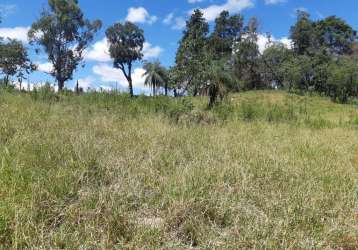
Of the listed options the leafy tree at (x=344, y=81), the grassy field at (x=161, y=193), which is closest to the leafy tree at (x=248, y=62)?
the leafy tree at (x=344, y=81)

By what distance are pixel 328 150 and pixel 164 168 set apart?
339 centimetres

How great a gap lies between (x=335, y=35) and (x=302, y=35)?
1045 cm

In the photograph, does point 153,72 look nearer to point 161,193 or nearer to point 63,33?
point 63,33

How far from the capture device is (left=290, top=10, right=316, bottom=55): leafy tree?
65.4 m

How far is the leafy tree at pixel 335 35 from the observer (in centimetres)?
7094

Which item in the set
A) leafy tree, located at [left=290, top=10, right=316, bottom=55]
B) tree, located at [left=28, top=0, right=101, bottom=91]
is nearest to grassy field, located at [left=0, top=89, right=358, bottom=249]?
tree, located at [left=28, top=0, right=101, bottom=91]

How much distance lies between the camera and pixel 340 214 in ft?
9.46

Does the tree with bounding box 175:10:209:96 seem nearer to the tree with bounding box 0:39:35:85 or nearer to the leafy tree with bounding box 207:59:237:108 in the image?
the leafy tree with bounding box 207:59:237:108

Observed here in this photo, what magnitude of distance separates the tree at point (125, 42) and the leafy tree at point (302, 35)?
101 ft

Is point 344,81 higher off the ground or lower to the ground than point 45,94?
higher

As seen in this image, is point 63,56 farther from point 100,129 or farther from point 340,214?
point 340,214

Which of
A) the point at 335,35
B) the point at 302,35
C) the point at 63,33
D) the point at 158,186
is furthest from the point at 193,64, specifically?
the point at 335,35

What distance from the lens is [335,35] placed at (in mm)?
71000

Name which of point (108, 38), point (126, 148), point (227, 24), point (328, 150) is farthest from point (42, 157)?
point (227, 24)
